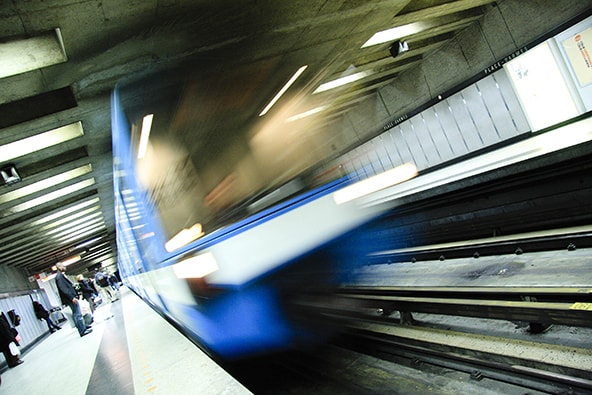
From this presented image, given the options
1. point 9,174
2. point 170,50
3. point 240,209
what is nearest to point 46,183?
point 9,174

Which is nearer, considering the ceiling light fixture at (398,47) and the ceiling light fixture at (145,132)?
the ceiling light fixture at (145,132)

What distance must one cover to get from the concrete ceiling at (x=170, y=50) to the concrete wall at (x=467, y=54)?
1.63 feet

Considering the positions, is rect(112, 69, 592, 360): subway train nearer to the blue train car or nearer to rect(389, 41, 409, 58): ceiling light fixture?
the blue train car

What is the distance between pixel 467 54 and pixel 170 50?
8.93 meters

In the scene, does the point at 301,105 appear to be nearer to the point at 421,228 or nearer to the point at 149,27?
the point at 149,27

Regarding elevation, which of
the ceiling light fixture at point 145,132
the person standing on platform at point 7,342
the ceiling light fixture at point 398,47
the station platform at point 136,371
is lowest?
the station platform at point 136,371

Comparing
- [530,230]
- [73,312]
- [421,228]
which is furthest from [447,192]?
[73,312]

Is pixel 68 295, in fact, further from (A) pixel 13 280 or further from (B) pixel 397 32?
(A) pixel 13 280

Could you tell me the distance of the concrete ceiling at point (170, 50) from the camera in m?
4.22

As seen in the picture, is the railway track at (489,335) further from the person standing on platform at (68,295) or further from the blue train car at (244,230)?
the person standing on platform at (68,295)

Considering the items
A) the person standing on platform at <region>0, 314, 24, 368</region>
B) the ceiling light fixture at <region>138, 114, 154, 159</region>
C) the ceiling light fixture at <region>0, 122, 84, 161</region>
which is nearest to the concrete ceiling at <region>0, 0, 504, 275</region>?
the ceiling light fixture at <region>0, 122, 84, 161</region>

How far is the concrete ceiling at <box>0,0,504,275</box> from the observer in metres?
4.22

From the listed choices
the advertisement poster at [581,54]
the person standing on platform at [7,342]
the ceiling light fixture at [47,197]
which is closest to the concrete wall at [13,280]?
the ceiling light fixture at [47,197]

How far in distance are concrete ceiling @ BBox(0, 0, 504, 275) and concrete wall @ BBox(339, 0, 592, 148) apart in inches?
19.6
